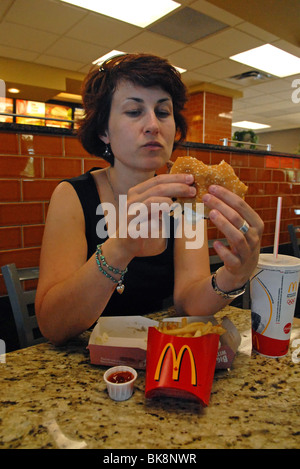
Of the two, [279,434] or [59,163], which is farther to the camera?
[59,163]

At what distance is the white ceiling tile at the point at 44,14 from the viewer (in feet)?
13.9

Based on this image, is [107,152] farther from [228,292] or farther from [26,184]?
[228,292]

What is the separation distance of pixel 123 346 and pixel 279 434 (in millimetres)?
410

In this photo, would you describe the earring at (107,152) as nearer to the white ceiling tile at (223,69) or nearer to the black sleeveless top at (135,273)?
the black sleeveless top at (135,273)

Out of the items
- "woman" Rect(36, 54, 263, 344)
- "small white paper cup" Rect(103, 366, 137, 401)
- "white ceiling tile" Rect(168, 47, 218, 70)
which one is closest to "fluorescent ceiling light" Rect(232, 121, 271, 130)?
"white ceiling tile" Rect(168, 47, 218, 70)

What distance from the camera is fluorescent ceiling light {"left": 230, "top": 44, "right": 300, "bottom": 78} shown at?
589 cm

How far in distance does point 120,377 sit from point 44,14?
16.8ft

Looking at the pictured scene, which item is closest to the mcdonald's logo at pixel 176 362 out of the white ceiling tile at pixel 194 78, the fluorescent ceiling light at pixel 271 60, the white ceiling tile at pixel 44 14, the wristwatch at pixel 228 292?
the wristwatch at pixel 228 292

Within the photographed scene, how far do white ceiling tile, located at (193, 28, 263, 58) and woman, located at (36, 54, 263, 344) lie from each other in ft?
14.1

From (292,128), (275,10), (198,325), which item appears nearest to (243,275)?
(198,325)

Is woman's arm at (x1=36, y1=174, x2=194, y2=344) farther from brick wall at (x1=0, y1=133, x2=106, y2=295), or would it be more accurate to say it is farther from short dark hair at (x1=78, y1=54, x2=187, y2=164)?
brick wall at (x1=0, y1=133, x2=106, y2=295)

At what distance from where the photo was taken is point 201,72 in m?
7.02

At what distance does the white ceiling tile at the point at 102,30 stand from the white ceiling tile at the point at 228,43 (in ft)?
4.02

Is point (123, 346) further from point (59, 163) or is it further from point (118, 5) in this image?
point (118, 5)
